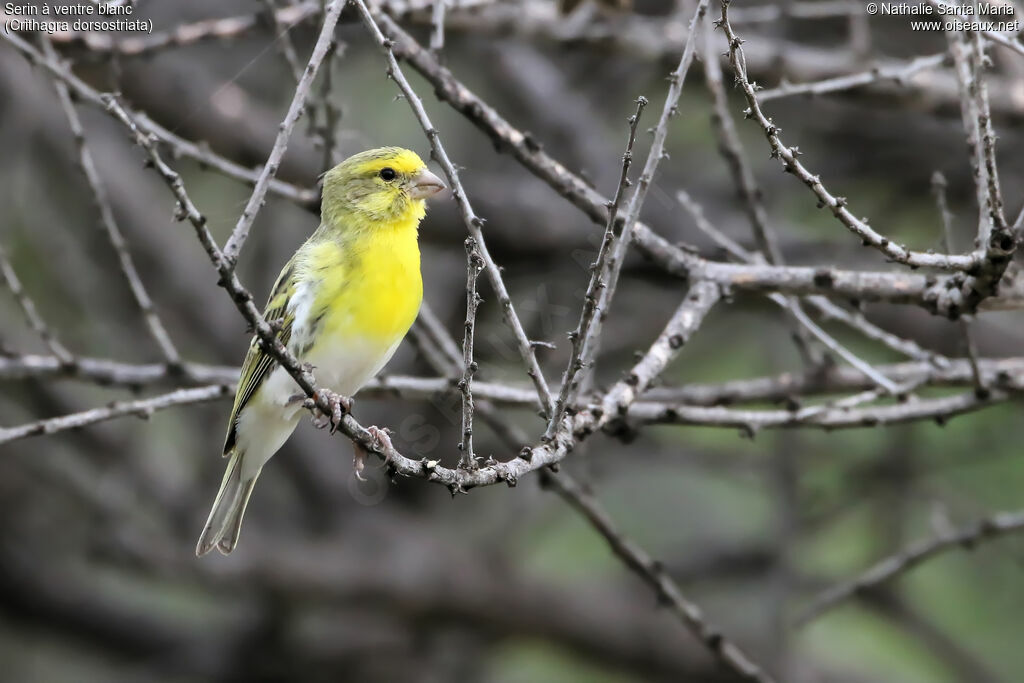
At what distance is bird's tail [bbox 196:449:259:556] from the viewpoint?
359 cm

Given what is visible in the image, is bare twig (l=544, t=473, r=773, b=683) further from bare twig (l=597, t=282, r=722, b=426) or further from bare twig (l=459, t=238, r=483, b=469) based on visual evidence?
bare twig (l=459, t=238, r=483, b=469)

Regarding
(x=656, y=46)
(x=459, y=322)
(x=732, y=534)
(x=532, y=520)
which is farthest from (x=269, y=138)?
(x=732, y=534)

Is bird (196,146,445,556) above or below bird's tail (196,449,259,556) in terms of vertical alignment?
above

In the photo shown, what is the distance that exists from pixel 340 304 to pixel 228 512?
85cm

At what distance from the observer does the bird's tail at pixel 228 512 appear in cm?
359

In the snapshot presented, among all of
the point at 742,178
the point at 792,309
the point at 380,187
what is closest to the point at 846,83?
the point at 742,178

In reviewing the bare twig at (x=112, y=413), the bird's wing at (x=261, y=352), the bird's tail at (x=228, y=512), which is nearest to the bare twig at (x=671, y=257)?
the bird's wing at (x=261, y=352)

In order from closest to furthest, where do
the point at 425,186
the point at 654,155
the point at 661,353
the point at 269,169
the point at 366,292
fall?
the point at 269,169, the point at 654,155, the point at 661,353, the point at 366,292, the point at 425,186

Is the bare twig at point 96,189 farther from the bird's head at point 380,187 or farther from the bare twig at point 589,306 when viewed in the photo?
the bare twig at point 589,306

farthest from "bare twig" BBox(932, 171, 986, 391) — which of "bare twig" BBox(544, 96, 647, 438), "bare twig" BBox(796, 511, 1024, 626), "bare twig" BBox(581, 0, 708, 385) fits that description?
"bare twig" BBox(544, 96, 647, 438)

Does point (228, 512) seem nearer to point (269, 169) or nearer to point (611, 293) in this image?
point (611, 293)

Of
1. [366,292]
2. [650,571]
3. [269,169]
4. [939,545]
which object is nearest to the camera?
[269,169]

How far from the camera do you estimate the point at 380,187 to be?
3.71 meters

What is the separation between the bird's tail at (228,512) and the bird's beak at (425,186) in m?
1.00
